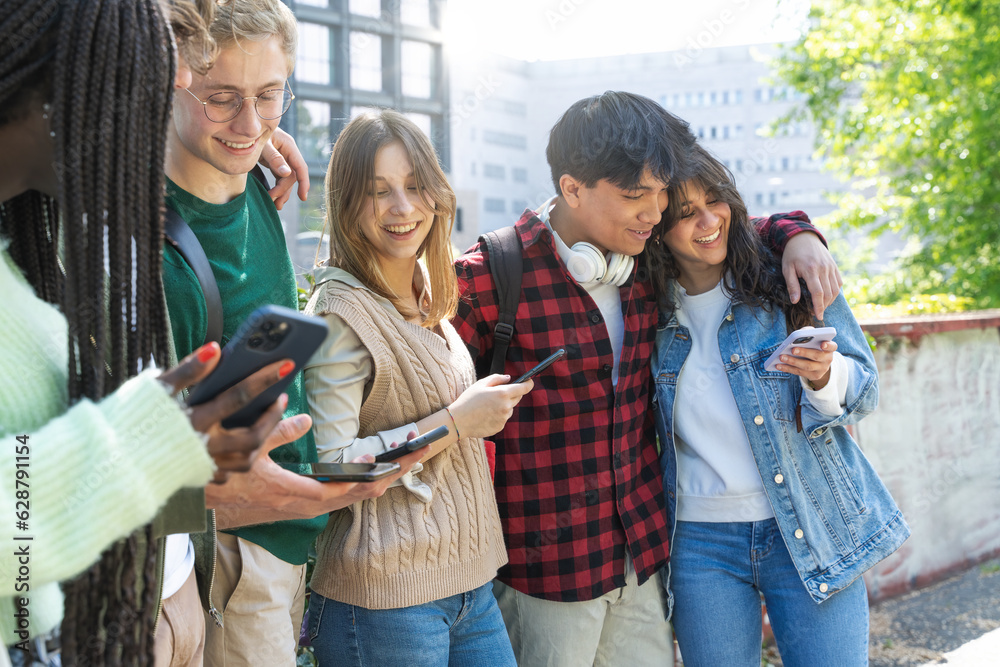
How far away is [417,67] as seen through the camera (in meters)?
36.2

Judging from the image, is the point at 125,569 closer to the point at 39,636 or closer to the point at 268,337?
the point at 39,636

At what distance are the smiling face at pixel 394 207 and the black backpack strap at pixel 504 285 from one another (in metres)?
0.34

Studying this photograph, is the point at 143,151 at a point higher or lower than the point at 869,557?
higher

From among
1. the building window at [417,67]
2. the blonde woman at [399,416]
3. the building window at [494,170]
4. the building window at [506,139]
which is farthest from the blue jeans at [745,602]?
the building window at [506,139]

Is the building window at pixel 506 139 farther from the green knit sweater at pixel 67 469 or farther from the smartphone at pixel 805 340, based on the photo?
the green knit sweater at pixel 67 469

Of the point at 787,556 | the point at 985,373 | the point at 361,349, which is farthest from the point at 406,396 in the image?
the point at 985,373

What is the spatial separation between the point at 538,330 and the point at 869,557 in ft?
4.04

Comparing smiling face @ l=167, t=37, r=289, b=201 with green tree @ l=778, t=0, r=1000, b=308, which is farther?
green tree @ l=778, t=0, r=1000, b=308

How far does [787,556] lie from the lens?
2.46 metres

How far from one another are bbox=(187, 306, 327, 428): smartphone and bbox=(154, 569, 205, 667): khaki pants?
0.60m

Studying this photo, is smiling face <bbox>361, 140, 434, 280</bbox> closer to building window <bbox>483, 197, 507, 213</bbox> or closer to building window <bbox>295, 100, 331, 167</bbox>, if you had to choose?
building window <bbox>295, 100, 331, 167</bbox>

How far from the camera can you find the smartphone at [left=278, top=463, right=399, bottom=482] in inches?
60.8

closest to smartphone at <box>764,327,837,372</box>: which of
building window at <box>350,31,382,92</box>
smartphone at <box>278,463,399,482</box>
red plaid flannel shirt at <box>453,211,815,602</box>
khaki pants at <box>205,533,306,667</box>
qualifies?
red plaid flannel shirt at <box>453,211,815,602</box>

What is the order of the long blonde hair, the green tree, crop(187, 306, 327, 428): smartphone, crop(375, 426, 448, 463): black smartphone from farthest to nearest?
the green tree → the long blonde hair → crop(375, 426, 448, 463): black smartphone → crop(187, 306, 327, 428): smartphone
